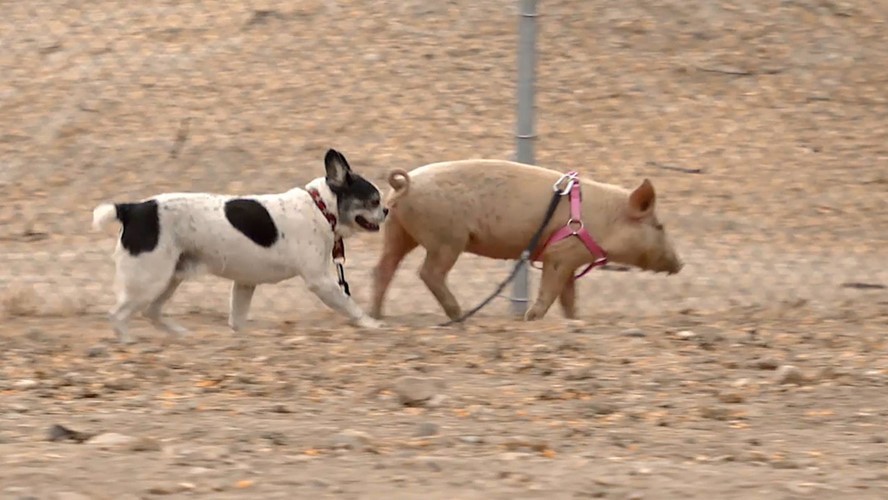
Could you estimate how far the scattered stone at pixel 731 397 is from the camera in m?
5.49

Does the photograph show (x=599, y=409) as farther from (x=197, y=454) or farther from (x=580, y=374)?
(x=197, y=454)

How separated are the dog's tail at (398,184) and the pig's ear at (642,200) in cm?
102

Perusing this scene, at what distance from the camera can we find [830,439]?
194 inches

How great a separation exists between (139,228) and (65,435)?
2.05 metres

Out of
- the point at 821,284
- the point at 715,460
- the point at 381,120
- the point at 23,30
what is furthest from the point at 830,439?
the point at 381,120

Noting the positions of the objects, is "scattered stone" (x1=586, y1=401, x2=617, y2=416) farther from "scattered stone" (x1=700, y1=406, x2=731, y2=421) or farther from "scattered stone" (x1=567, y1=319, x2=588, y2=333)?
"scattered stone" (x1=567, y1=319, x2=588, y2=333)

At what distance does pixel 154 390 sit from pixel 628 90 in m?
6.46

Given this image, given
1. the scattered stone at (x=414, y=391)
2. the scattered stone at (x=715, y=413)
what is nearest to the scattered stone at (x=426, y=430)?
the scattered stone at (x=414, y=391)

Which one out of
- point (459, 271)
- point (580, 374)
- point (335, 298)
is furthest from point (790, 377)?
point (459, 271)

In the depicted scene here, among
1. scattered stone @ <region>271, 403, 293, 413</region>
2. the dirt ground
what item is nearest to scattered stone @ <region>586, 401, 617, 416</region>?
the dirt ground

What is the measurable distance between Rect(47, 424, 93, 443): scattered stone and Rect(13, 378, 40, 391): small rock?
896 millimetres

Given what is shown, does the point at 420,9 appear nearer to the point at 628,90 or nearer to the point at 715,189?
the point at 628,90

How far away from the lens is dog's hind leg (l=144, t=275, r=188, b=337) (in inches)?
275

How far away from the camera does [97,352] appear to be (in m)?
6.20
